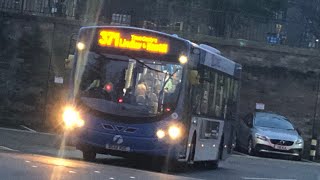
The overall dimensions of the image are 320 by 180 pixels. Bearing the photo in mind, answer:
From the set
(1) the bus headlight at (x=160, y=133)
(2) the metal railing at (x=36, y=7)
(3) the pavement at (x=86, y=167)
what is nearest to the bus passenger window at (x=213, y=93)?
(3) the pavement at (x=86, y=167)

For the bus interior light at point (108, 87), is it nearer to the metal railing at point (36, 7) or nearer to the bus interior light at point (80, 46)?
the bus interior light at point (80, 46)

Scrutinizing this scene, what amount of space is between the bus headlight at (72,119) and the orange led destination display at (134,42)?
1.58 metres

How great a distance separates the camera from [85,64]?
49.7 ft

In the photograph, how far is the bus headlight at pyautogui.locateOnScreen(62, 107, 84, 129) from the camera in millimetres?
15023

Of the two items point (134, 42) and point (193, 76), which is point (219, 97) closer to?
point (193, 76)

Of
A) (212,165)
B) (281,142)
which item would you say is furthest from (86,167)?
(281,142)

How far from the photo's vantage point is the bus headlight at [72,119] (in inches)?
591

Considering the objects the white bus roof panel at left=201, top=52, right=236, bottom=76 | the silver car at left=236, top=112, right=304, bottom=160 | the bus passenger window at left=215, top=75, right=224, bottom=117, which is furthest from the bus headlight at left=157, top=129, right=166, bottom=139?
the silver car at left=236, top=112, right=304, bottom=160

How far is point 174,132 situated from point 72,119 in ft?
7.26

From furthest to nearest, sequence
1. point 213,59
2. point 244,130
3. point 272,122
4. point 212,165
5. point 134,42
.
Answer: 1. point 244,130
2. point 272,122
3. point 212,165
4. point 213,59
5. point 134,42

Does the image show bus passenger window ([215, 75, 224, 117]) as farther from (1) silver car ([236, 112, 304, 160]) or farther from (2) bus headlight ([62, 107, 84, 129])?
(1) silver car ([236, 112, 304, 160])

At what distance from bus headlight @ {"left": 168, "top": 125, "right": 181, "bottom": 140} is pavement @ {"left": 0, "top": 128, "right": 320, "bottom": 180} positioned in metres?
0.80

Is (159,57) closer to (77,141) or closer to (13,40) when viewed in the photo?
(77,141)

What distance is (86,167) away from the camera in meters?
13.3
